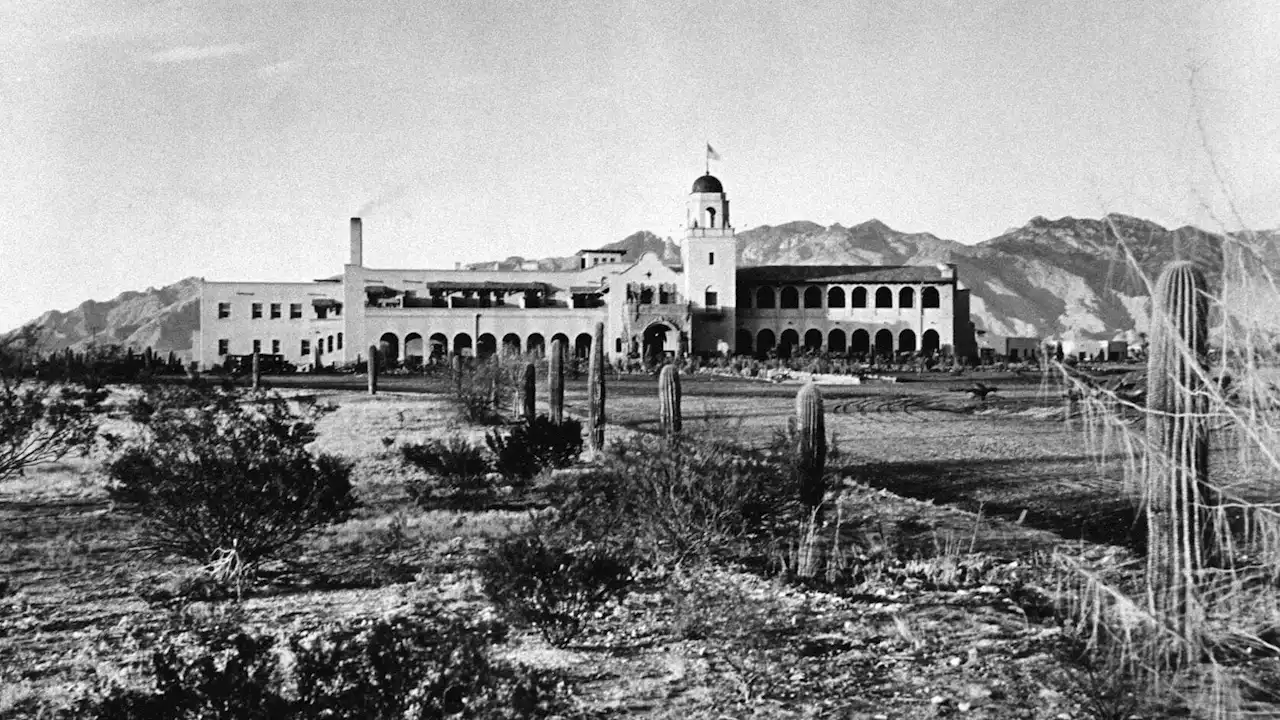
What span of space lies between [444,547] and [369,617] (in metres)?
2.42

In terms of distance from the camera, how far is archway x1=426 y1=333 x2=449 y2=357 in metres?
50.5

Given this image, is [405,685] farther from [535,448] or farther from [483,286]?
[483,286]

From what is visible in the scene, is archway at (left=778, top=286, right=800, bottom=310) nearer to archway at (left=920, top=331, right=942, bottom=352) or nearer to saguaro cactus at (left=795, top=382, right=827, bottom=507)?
archway at (left=920, top=331, right=942, bottom=352)

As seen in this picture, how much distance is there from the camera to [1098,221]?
3193 millimetres

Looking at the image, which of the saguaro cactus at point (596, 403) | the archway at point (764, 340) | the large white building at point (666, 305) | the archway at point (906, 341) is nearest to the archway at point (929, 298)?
the large white building at point (666, 305)

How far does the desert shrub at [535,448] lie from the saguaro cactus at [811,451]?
15.7ft

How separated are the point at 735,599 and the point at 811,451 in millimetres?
2433

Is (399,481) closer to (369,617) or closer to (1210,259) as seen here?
(369,617)

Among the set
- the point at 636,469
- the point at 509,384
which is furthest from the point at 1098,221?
the point at 509,384

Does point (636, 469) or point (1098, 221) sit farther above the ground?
point (1098, 221)

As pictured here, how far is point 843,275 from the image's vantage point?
5447 cm

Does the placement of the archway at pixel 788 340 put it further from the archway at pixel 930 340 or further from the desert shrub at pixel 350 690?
the desert shrub at pixel 350 690

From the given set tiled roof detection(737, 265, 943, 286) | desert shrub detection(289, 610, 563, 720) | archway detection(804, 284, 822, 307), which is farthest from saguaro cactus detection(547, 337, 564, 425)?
archway detection(804, 284, 822, 307)

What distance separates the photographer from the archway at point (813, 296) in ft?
180
